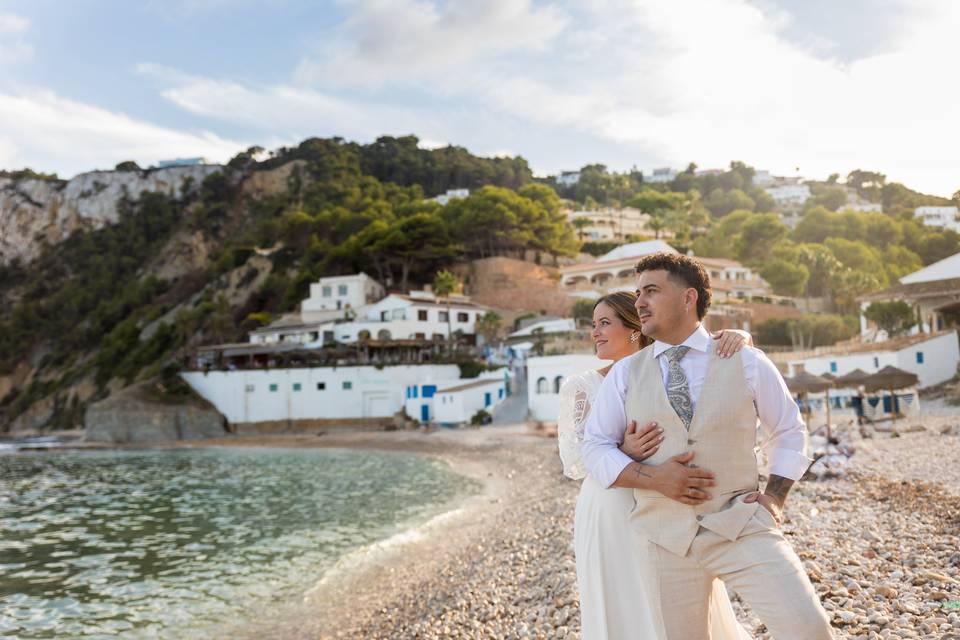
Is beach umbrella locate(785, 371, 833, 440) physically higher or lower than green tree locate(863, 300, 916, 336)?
lower

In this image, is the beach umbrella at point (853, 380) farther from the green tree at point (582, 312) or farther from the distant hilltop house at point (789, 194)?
the distant hilltop house at point (789, 194)

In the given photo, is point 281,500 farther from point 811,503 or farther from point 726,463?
point 726,463

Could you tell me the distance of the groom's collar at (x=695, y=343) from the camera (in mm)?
2990

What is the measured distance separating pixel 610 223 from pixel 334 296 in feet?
142

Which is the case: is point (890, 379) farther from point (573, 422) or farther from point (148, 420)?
point (148, 420)

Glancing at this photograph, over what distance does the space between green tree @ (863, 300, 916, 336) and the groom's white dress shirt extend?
1551 inches

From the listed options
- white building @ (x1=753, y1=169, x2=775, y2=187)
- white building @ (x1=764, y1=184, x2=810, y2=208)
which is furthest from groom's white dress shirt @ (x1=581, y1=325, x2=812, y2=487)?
white building @ (x1=753, y1=169, x2=775, y2=187)

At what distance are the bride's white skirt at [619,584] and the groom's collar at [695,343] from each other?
62cm

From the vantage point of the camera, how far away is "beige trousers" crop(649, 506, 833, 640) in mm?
2549

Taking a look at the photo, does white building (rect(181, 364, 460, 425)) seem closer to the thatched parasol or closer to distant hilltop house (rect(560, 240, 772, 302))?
distant hilltop house (rect(560, 240, 772, 302))

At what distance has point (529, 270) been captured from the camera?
2365 inches

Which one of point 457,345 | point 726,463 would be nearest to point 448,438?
point 457,345

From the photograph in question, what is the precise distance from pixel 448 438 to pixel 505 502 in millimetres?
17956

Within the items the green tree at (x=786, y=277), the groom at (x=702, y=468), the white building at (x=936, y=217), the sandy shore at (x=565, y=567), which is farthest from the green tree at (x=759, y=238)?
the groom at (x=702, y=468)
